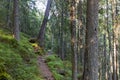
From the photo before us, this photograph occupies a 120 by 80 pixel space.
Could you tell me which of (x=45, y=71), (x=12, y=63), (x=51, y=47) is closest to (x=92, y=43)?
(x=12, y=63)

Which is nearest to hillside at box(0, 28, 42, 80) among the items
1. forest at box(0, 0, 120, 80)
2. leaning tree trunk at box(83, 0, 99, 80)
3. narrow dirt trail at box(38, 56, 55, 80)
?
forest at box(0, 0, 120, 80)

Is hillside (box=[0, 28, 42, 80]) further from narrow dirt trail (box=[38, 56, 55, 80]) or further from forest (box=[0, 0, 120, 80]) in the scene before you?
narrow dirt trail (box=[38, 56, 55, 80])

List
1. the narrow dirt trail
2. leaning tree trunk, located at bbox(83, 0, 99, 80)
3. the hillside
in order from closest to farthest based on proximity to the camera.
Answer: leaning tree trunk, located at bbox(83, 0, 99, 80) → the hillside → the narrow dirt trail

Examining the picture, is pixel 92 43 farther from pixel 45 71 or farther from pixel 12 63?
pixel 45 71

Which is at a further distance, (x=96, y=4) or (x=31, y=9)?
(x=31, y=9)

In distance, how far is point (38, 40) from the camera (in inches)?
899

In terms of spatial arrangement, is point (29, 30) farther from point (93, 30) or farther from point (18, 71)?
point (93, 30)

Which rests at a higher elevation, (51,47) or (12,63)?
(12,63)

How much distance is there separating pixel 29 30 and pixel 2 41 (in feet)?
65.4

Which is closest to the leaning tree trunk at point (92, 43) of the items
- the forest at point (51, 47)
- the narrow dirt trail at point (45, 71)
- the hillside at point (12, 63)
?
the forest at point (51, 47)

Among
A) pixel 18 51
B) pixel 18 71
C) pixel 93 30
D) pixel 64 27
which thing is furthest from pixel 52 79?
pixel 64 27

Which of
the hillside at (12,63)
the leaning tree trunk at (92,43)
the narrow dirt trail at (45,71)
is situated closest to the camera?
the leaning tree trunk at (92,43)

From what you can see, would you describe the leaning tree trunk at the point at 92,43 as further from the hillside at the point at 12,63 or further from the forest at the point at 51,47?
the hillside at the point at 12,63

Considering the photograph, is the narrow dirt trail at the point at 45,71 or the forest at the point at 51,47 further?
the narrow dirt trail at the point at 45,71
